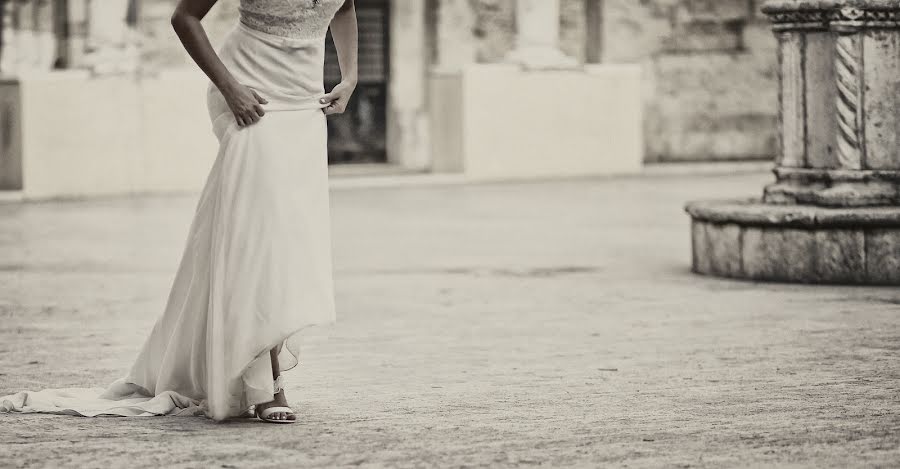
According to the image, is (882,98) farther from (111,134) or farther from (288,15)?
(111,134)

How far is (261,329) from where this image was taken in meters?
4.77

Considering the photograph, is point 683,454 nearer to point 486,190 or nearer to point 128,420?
point 128,420

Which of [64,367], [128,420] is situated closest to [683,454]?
[128,420]

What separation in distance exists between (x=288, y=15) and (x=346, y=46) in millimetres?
333

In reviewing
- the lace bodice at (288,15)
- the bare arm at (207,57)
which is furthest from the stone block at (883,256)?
the bare arm at (207,57)

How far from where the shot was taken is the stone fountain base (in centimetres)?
806

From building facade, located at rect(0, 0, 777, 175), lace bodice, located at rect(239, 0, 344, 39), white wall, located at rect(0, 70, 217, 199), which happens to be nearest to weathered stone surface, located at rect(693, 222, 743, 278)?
lace bodice, located at rect(239, 0, 344, 39)

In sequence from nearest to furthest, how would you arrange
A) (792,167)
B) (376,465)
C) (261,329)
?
(376,465), (261,329), (792,167)

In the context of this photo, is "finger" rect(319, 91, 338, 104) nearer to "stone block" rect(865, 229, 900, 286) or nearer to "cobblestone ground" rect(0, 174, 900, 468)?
"cobblestone ground" rect(0, 174, 900, 468)

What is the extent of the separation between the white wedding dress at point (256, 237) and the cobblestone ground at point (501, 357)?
0.15m

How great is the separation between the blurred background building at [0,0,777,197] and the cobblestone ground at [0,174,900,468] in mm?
3218

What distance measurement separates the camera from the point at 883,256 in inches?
318

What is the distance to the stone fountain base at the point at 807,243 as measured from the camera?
8.06 meters

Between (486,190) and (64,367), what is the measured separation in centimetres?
918
